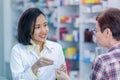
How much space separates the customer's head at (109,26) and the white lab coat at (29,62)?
26.6 inches

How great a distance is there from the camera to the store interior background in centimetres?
488

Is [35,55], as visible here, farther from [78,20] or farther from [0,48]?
[0,48]

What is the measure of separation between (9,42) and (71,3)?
2.26 m

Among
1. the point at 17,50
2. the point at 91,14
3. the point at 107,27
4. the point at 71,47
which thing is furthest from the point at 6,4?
the point at 107,27

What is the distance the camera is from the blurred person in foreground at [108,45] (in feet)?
4.86

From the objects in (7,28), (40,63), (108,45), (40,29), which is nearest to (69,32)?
(7,28)

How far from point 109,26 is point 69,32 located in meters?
3.94

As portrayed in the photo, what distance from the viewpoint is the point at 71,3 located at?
5121 mm

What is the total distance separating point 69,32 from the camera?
5488 millimetres

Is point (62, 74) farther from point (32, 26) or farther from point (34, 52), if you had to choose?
point (32, 26)

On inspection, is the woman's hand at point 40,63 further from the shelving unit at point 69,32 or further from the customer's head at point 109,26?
the shelving unit at point 69,32

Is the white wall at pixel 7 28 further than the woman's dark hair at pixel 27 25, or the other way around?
the white wall at pixel 7 28

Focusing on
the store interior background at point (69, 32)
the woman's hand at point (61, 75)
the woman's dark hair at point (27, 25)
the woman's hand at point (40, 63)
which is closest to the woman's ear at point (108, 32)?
the woman's hand at point (61, 75)

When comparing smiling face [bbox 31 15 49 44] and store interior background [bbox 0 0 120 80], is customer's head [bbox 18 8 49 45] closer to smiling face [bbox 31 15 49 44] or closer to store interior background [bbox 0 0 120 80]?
smiling face [bbox 31 15 49 44]
